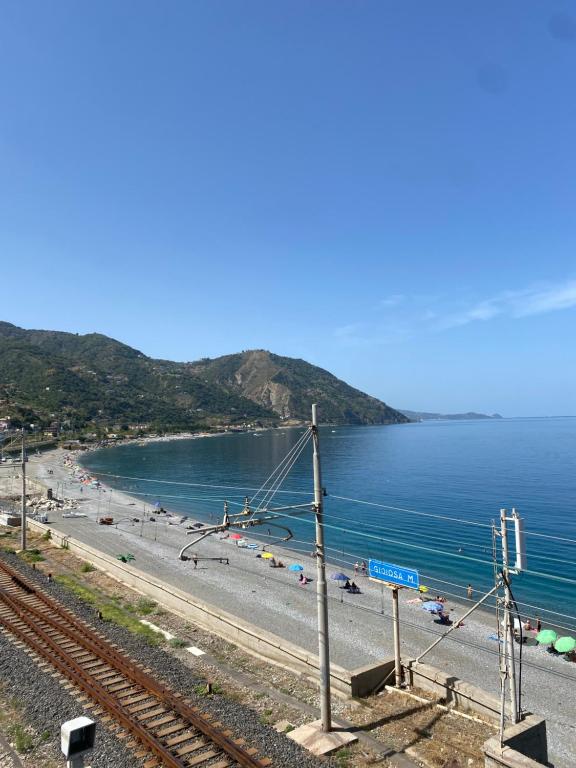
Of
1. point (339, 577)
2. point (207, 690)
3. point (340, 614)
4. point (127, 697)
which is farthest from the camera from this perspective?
point (339, 577)

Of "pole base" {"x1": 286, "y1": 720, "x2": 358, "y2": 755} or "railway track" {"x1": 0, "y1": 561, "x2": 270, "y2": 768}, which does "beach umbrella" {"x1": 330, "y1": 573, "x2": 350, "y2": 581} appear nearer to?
"railway track" {"x1": 0, "y1": 561, "x2": 270, "y2": 768}

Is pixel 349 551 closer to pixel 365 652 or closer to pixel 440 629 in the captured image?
pixel 440 629

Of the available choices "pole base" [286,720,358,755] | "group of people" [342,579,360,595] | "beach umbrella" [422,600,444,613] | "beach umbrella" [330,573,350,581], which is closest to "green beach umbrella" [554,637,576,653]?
"beach umbrella" [422,600,444,613]

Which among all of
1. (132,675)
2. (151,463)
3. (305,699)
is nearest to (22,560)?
(132,675)

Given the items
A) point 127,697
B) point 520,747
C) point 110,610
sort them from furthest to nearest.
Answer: point 110,610, point 127,697, point 520,747

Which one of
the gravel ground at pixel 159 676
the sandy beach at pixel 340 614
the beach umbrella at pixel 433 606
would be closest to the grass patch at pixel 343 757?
the gravel ground at pixel 159 676

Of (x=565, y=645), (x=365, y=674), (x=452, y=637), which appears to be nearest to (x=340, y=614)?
(x=452, y=637)

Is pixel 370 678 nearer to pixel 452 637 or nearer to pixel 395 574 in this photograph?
pixel 395 574
